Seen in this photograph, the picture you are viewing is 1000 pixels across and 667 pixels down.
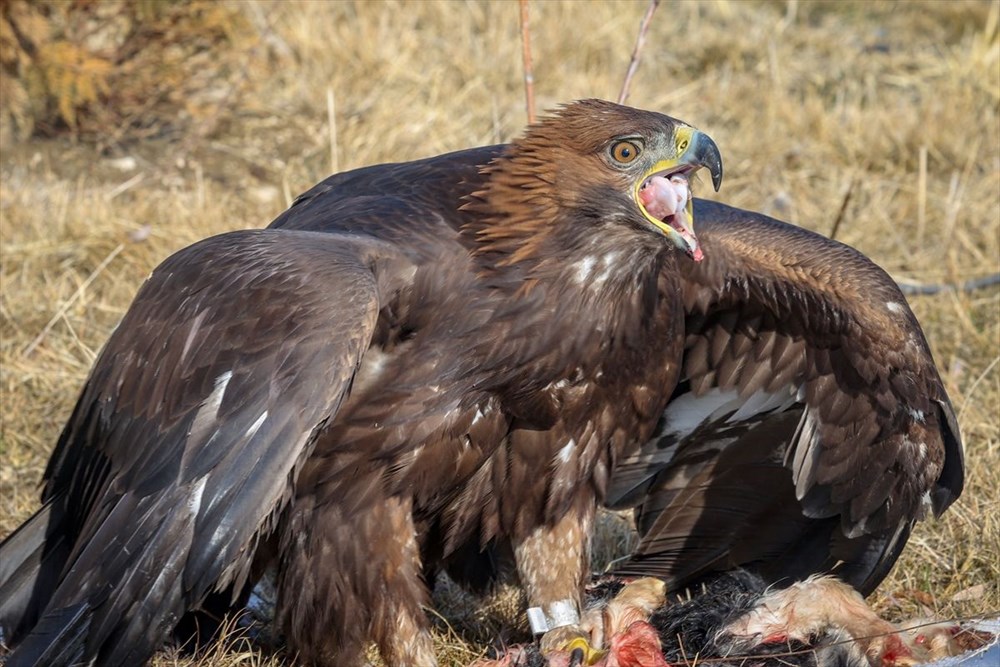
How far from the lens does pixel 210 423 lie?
155 inches

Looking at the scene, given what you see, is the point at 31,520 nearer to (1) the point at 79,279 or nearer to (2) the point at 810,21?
(1) the point at 79,279

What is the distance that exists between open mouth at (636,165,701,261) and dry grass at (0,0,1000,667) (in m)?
1.58

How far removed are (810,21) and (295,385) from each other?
26.3ft

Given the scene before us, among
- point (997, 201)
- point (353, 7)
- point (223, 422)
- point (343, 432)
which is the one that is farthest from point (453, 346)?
point (353, 7)

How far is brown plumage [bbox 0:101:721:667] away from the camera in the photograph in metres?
3.88

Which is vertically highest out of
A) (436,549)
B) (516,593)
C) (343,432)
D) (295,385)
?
(295,385)

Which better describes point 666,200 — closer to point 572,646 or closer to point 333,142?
point 572,646

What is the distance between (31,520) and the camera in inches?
184

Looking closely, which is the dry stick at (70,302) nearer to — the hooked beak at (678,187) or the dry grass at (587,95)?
the dry grass at (587,95)

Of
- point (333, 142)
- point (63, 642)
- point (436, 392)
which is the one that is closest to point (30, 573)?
point (63, 642)

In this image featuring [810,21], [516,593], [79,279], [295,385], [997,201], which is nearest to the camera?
[295,385]

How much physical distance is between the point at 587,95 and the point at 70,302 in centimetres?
344

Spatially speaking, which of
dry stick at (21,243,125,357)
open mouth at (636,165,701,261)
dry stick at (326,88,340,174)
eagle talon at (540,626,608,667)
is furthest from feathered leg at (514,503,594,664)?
dry stick at (326,88,340,174)

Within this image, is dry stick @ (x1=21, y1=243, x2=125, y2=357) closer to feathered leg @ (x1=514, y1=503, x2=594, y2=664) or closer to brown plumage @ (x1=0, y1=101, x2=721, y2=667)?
brown plumage @ (x1=0, y1=101, x2=721, y2=667)
